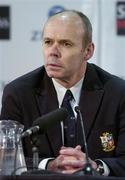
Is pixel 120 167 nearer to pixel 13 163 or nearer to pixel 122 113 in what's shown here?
pixel 122 113

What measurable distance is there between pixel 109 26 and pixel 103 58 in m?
0.21

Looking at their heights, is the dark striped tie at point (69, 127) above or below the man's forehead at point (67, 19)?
below

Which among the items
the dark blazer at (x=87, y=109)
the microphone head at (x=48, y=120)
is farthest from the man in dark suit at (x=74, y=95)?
the microphone head at (x=48, y=120)

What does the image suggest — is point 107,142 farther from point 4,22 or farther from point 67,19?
point 4,22

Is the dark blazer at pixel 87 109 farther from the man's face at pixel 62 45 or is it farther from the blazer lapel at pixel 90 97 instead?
the man's face at pixel 62 45

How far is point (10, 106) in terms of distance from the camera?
2572 millimetres

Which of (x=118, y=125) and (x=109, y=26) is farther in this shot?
(x=109, y=26)

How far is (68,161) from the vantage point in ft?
7.42

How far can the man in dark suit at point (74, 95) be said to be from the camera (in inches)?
96.1

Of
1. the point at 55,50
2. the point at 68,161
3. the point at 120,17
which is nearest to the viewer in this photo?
the point at 68,161

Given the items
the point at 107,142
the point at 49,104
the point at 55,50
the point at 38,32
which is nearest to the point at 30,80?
the point at 49,104

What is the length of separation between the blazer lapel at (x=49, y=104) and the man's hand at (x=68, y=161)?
0.69 ft

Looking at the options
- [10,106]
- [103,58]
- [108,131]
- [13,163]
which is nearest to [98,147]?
[108,131]

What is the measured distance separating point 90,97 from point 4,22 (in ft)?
5.08
